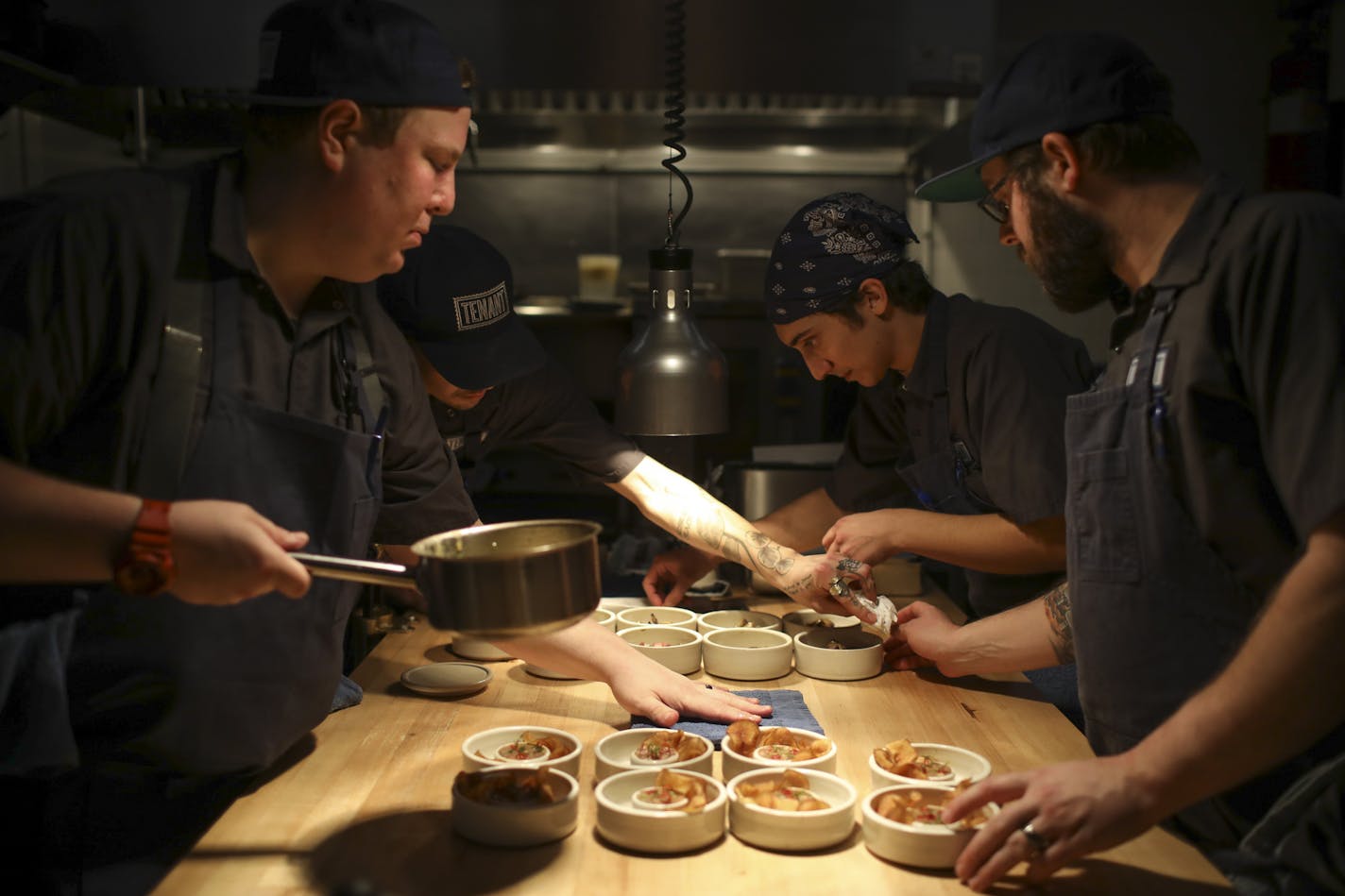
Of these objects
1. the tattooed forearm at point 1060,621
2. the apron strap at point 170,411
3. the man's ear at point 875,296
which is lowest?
the tattooed forearm at point 1060,621

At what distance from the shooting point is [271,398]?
165 centimetres

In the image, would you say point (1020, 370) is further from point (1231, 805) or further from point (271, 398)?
point (271, 398)

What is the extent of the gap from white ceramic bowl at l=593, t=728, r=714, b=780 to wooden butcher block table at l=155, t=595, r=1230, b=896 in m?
0.05

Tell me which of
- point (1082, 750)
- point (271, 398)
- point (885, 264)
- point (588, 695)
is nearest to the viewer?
point (271, 398)

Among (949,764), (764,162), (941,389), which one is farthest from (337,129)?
(764,162)

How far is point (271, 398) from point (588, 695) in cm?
86

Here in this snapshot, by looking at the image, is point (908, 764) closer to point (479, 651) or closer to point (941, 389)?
point (479, 651)

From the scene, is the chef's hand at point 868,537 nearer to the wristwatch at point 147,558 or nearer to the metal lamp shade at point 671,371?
the metal lamp shade at point 671,371

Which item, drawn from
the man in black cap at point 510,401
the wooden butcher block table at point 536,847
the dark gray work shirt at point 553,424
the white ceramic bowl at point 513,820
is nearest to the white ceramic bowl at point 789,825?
the wooden butcher block table at point 536,847

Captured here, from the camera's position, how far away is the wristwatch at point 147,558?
126 cm

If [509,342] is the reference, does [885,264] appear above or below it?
above

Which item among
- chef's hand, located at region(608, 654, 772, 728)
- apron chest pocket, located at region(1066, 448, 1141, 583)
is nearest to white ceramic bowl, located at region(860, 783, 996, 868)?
apron chest pocket, located at region(1066, 448, 1141, 583)

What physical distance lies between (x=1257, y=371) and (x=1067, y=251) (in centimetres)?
40

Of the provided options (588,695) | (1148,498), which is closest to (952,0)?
(1148,498)
